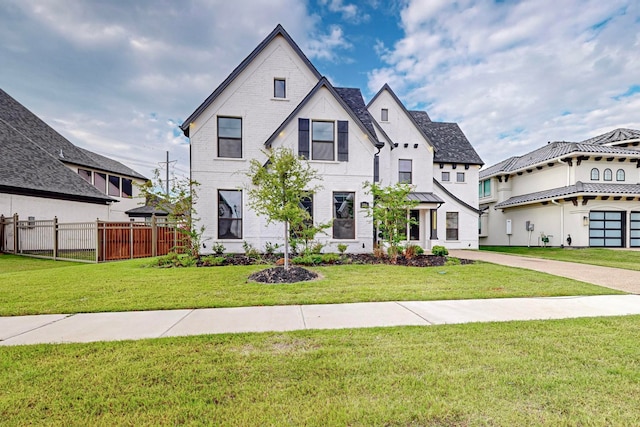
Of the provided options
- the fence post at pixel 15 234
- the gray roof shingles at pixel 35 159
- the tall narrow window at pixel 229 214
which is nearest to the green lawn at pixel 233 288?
the tall narrow window at pixel 229 214

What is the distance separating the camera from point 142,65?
14.9 meters

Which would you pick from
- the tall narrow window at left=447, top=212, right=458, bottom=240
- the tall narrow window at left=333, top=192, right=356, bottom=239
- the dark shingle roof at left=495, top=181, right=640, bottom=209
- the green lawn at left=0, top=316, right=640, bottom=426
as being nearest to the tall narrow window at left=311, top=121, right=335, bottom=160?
the tall narrow window at left=333, top=192, right=356, bottom=239

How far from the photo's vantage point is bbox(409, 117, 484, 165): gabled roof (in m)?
18.4

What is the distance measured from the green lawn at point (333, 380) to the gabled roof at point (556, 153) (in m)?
19.2

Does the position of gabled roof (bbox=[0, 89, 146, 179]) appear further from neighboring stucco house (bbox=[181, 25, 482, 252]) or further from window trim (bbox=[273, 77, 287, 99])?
window trim (bbox=[273, 77, 287, 99])

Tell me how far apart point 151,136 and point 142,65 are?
11302 mm

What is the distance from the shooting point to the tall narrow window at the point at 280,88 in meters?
13.5

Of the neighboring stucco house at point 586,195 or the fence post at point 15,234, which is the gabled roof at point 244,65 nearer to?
the fence post at point 15,234

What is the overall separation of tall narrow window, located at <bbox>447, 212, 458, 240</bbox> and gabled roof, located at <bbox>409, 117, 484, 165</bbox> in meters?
3.53

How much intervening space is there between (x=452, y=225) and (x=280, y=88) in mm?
12850

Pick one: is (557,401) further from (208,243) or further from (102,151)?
(102,151)

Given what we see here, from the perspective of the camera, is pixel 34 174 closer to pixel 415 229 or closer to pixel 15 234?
pixel 15 234

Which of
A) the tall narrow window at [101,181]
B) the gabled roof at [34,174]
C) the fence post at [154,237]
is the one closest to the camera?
the fence post at [154,237]

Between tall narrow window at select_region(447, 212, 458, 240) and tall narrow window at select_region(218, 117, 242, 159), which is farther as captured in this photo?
tall narrow window at select_region(447, 212, 458, 240)
